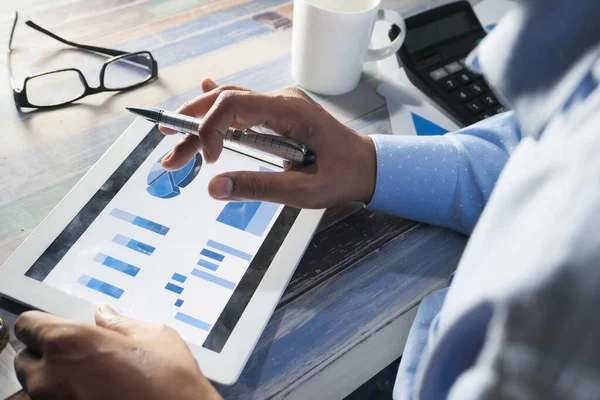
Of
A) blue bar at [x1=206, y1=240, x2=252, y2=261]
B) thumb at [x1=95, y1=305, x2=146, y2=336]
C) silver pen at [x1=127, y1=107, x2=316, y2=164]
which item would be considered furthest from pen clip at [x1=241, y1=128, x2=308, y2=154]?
thumb at [x1=95, y1=305, x2=146, y2=336]

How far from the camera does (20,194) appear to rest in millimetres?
619

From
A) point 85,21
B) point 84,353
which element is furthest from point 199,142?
point 85,21

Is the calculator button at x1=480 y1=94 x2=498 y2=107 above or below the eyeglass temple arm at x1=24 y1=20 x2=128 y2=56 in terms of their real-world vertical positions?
below

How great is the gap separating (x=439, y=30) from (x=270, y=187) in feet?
1.43

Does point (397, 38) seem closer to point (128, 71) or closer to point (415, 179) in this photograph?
point (415, 179)

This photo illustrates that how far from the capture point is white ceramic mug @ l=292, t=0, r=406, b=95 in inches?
28.7

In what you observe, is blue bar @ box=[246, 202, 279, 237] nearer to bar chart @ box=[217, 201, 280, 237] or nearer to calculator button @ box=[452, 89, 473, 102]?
bar chart @ box=[217, 201, 280, 237]

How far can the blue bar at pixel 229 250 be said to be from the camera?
57cm

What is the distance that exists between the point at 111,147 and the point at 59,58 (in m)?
0.22

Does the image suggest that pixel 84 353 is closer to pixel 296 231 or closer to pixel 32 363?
pixel 32 363

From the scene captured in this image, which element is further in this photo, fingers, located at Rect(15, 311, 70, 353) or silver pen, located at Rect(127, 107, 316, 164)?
silver pen, located at Rect(127, 107, 316, 164)

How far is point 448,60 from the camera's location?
2.75 feet

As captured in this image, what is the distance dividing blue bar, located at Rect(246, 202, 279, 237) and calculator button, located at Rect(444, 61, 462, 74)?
358mm

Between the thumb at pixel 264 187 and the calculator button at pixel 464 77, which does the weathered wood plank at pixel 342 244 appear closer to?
the thumb at pixel 264 187
